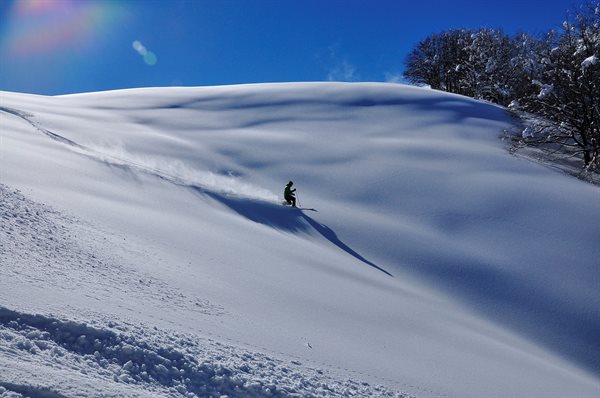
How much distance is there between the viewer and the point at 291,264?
861cm

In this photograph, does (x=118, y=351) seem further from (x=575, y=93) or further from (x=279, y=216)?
(x=575, y=93)

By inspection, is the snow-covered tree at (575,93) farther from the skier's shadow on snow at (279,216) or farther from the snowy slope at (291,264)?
the skier's shadow on snow at (279,216)

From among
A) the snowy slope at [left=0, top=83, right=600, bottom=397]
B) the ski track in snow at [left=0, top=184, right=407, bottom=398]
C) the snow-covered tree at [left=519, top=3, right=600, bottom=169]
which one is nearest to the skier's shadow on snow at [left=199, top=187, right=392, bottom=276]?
the snowy slope at [left=0, top=83, right=600, bottom=397]

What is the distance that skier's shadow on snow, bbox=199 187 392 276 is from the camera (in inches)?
469

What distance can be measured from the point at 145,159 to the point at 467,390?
41.9 ft

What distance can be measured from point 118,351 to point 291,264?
4896 millimetres

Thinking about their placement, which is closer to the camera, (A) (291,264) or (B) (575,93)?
(A) (291,264)

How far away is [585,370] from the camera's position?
26.9ft

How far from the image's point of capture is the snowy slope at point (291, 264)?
414cm

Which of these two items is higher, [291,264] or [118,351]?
[291,264]

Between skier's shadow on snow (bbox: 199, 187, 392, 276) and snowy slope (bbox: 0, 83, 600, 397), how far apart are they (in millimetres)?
83

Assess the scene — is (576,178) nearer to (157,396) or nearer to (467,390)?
(467,390)

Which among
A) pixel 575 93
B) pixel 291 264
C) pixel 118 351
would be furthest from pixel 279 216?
pixel 575 93

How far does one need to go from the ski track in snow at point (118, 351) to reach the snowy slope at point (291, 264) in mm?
18
